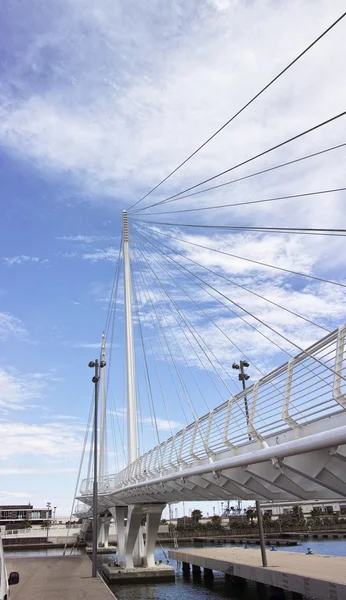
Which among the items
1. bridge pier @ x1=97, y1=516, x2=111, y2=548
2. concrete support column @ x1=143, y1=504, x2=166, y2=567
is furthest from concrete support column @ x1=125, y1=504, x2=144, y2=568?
bridge pier @ x1=97, y1=516, x2=111, y2=548

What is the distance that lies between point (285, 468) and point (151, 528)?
22251 millimetres

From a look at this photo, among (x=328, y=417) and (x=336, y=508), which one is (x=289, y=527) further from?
(x=328, y=417)

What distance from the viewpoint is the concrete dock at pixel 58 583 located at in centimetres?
1598

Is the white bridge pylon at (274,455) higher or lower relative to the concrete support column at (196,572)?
higher

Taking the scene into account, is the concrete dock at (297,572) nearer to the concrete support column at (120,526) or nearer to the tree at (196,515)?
the concrete support column at (120,526)

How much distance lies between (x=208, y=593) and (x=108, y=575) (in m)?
7.32

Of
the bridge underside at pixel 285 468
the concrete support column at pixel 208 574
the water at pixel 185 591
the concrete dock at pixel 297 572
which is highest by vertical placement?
the bridge underside at pixel 285 468

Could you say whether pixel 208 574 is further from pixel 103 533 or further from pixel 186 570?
pixel 103 533

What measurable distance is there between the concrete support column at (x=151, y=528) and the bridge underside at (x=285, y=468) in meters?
14.3

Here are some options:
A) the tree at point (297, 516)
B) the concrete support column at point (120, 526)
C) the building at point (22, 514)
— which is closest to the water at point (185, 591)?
the concrete support column at point (120, 526)

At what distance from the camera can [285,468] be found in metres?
9.74

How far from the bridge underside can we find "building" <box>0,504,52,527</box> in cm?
10544

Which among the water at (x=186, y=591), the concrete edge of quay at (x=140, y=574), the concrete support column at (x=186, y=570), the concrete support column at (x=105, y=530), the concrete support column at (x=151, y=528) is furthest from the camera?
the concrete support column at (x=105, y=530)

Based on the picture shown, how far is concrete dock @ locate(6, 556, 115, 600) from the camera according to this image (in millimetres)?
15984
